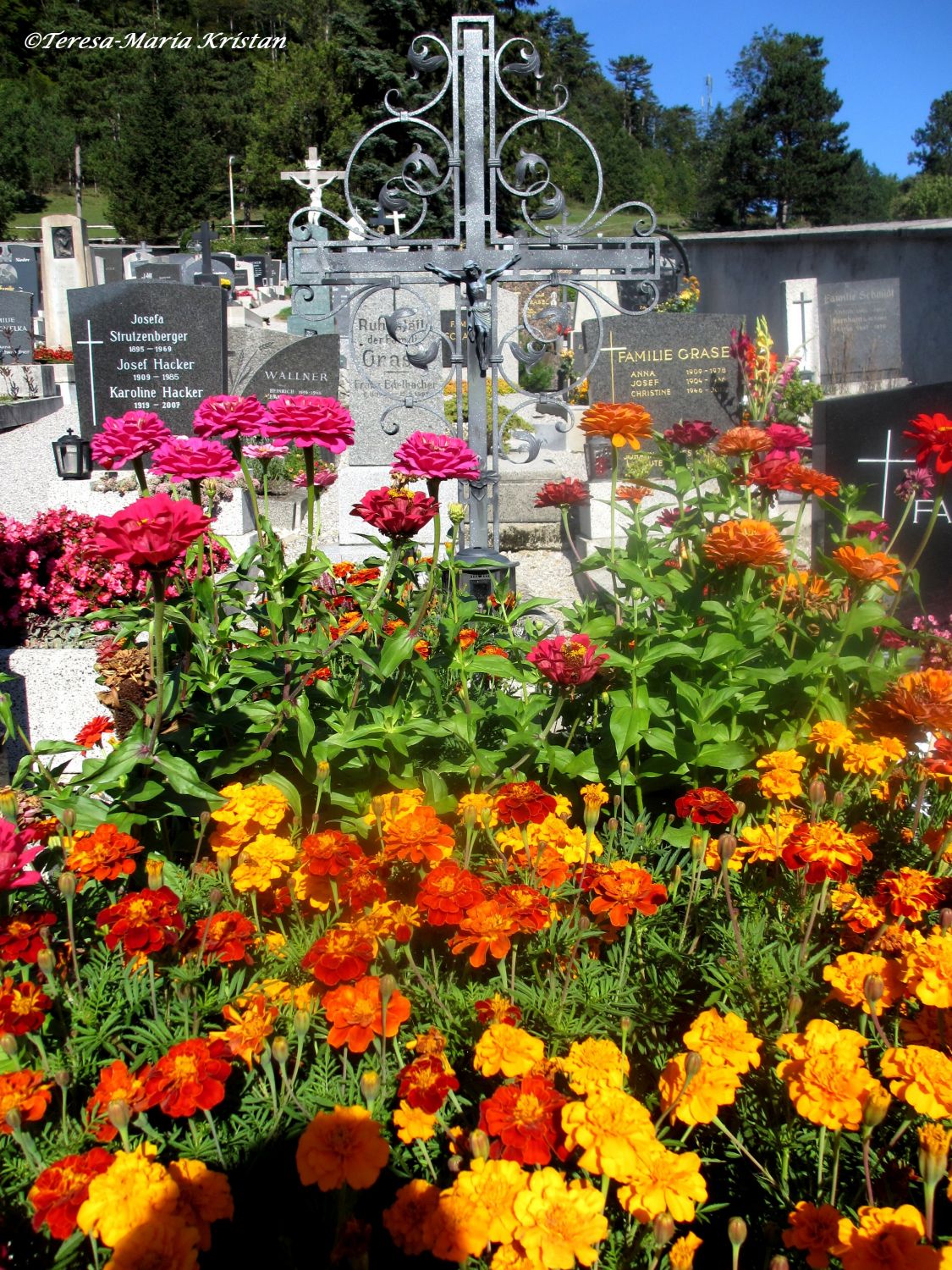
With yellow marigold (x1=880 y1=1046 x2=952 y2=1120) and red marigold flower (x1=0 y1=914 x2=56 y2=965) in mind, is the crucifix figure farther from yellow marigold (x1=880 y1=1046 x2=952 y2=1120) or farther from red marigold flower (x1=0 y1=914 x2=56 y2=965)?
yellow marigold (x1=880 y1=1046 x2=952 y2=1120)

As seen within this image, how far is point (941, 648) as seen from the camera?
2930 mm

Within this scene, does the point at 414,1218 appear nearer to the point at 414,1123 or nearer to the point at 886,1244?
the point at 414,1123

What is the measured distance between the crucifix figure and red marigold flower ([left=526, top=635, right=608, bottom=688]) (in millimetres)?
2241

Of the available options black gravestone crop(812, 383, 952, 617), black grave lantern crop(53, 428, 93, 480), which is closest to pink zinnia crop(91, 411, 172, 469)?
black gravestone crop(812, 383, 952, 617)

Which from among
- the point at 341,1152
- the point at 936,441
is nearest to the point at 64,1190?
the point at 341,1152

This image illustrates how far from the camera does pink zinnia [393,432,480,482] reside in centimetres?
218

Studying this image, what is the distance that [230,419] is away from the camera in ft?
7.38

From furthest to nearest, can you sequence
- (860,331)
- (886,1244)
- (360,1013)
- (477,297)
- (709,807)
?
(860,331)
(477,297)
(709,807)
(360,1013)
(886,1244)

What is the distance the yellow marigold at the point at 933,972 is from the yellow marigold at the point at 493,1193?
57cm

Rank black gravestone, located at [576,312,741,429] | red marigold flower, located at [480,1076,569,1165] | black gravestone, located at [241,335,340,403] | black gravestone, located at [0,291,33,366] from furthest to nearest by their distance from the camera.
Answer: black gravestone, located at [0,291,33,366] → black gravestone, located at [576,312,741,429] → black gravestone, located at [241,335,340,403] → red marigold flower, located at [480,1076,569,1165]

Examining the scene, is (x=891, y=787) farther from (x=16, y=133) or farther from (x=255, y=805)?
(x=16, y=133)

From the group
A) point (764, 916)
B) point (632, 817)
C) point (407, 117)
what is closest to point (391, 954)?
point (764, 916)

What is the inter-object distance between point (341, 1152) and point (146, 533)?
3.14 ft

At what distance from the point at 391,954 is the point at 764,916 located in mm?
732
